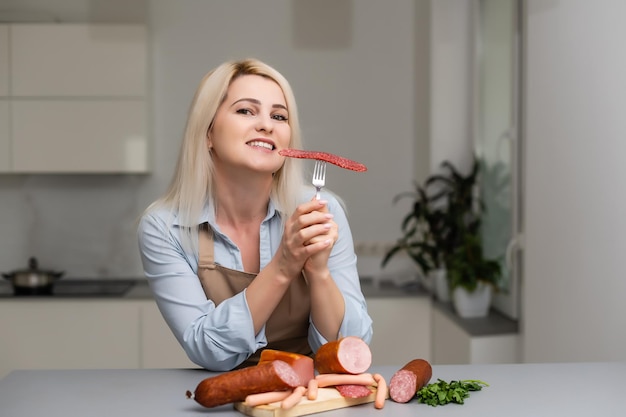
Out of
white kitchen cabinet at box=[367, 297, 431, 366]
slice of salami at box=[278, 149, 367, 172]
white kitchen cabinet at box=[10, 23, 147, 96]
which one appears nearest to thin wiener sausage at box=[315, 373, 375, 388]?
slice of salami at box=[278, 149, 367, 172]

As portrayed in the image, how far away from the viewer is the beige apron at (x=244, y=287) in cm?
200

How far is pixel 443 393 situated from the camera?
1.46 metres

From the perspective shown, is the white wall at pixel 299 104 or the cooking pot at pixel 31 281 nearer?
the cooking pot at pixel 31 281

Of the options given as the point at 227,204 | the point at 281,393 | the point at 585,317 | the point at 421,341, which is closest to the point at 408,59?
the point at 421,341

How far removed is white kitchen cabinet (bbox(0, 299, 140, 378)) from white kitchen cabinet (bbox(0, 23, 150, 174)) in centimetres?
79

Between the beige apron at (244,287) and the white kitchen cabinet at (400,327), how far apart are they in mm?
2256

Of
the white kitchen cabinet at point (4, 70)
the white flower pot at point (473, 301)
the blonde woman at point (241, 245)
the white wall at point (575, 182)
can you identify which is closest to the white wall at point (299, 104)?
the white kitchen cabinet at point (4, 70)

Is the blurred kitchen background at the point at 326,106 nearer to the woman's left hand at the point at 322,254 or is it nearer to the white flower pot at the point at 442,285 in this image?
the white flower pot at the point at 442,285

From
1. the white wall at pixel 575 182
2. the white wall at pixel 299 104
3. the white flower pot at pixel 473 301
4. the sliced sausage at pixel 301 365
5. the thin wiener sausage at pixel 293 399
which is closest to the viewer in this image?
the thin wiener sausage at pixel 293 399

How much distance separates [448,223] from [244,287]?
2.38 metres

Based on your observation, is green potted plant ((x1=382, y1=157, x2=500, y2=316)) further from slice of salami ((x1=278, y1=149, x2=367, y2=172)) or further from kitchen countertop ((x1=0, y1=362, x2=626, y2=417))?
slice of salami ((x1=278, y1=149, x2=367, y2=172))

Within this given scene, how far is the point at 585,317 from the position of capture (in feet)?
8.64

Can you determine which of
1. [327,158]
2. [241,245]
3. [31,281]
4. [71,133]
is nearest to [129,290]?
[31,281]

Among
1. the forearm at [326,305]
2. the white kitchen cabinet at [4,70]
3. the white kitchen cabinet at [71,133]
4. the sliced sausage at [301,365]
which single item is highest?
the white kitchen cabinet at [4,70]
